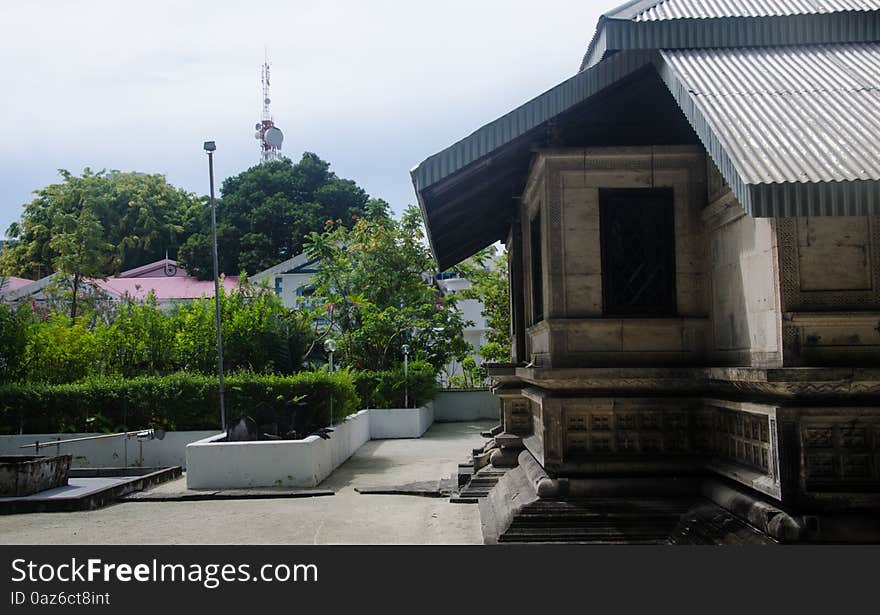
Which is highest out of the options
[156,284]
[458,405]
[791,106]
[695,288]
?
[156,284]

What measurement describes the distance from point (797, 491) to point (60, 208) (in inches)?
2021

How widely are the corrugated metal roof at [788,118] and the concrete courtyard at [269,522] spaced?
4.83 metres

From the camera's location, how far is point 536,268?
9523 millimetres

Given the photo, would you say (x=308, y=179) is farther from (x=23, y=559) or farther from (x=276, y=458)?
(x=23, y=559)


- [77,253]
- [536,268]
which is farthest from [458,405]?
[77,253]

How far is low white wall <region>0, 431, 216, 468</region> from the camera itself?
16672 millimetres

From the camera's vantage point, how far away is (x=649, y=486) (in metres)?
7.40

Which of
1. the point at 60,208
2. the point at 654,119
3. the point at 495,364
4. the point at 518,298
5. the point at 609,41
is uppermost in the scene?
the point at 60,208

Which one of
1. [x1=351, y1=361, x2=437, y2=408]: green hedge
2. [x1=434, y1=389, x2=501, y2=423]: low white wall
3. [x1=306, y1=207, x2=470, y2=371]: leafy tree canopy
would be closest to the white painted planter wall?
[x1=351, y1=361, x2=437, y2=408]: green hedge

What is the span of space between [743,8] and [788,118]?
2.61 m

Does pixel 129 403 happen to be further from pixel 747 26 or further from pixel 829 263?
Answer: pixel 829 263

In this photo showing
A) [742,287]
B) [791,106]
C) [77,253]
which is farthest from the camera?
[77,253]

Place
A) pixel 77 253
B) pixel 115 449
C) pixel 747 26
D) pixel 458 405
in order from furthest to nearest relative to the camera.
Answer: pixel 77 253 → pixel 458 405 → pixel 115 449 → pixel 747 26

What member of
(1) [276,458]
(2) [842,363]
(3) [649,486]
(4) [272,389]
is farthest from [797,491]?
(4) [272,389]
